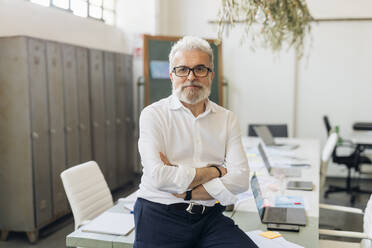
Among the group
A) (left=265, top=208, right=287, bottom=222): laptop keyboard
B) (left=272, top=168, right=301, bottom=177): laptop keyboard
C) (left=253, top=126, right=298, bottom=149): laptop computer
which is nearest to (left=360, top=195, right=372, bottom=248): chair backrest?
(left=265, top=208, right=287, bottom=222): laptop keyboard

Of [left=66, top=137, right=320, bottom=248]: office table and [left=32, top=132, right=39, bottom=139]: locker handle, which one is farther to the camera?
[left=32, top=132, right=39, bottom=139]: locker handle

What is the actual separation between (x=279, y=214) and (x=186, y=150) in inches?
32.8

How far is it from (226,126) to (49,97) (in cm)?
276

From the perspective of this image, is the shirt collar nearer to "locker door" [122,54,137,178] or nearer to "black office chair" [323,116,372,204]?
"black office chair" [323,116,372,204]

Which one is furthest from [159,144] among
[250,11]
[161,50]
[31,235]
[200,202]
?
[161,50]

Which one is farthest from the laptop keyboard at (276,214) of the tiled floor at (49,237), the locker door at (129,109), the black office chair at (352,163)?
the locker door at (129,109)

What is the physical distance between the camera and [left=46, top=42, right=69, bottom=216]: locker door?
407 centimetres

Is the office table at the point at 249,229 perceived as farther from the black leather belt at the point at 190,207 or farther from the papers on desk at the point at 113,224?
the black leather belt at the point at 190,207

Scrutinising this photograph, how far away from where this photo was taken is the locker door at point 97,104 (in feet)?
16.2

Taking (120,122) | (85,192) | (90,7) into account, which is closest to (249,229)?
(85,192)

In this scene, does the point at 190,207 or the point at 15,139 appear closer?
the point at 190,207

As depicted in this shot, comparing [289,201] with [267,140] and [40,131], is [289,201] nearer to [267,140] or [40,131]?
[267,140]

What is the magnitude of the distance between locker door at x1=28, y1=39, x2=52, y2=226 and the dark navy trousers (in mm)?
2466

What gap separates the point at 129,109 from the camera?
596 centimetres
